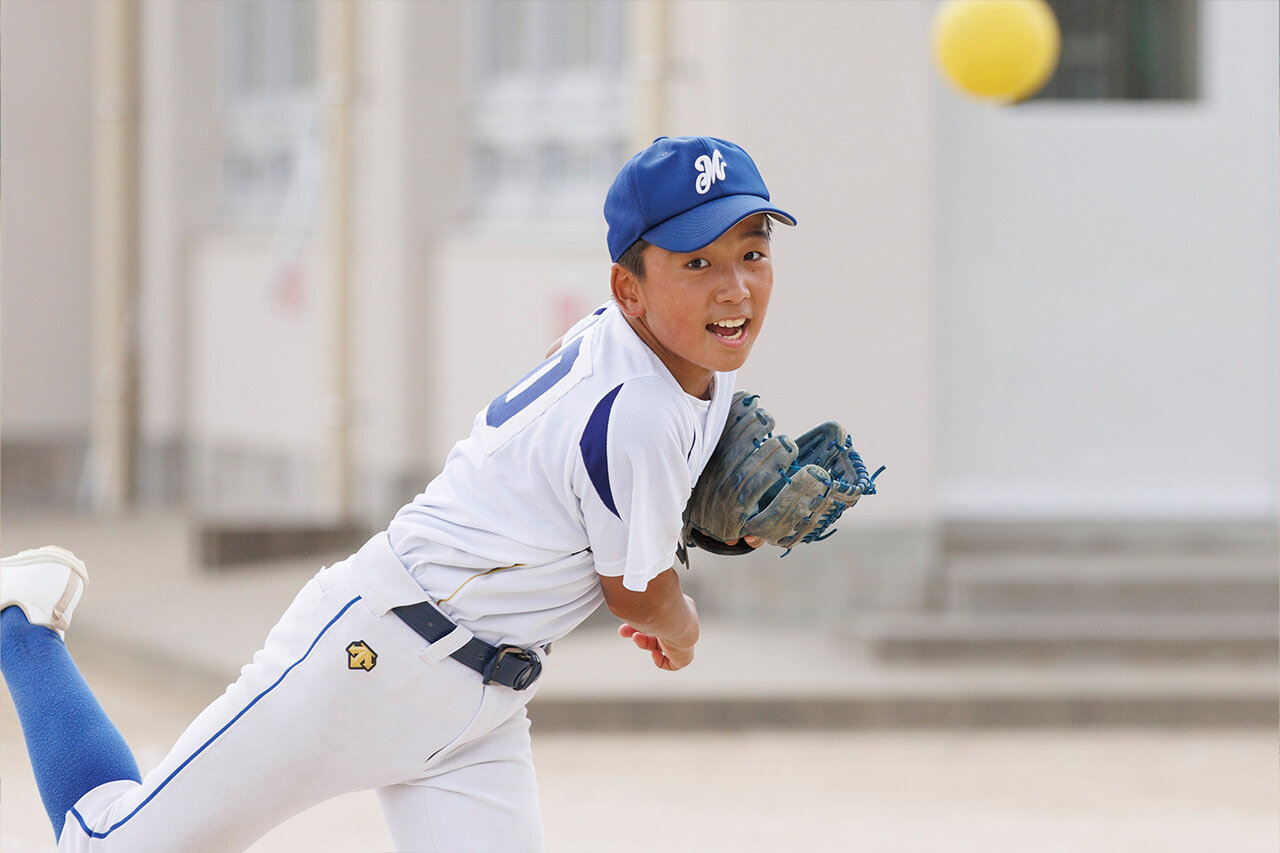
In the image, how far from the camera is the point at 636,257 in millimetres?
2242

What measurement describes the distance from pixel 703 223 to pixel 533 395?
14.6 inches

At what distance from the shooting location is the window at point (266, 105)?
937 centimetres

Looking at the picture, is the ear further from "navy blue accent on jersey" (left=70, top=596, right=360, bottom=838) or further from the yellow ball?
the yellow ball

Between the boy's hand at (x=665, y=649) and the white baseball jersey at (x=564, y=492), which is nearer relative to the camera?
the white baseball jersey at (x=564, y=492)

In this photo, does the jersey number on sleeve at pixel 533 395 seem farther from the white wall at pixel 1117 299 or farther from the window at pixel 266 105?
the window at pixel 266 105

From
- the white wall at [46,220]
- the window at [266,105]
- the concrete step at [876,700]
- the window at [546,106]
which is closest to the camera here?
the concrete step at [876,700]

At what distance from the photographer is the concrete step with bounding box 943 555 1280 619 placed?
6.32m

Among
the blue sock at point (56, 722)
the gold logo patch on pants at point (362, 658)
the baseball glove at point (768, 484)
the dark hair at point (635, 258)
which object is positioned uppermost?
the dark hair at point (635, 258)

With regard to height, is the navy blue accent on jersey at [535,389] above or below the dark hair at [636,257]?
below

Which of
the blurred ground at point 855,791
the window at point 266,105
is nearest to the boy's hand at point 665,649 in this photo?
the blurred ground at point 855,791

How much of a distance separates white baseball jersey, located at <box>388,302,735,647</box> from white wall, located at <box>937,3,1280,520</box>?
15.3 ft

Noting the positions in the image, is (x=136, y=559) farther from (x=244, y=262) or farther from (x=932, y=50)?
(x=932, y=50)

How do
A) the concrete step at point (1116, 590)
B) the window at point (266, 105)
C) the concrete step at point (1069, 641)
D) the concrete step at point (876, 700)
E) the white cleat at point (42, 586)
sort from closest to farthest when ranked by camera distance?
the white cleat at point (42, 586) → the concrete step at point (876, 700) → the concrete step at point (1069, 641) → the concrete step at point (1116, 590) → the window at point (266, 105)

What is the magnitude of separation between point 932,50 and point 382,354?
3.24 meters
